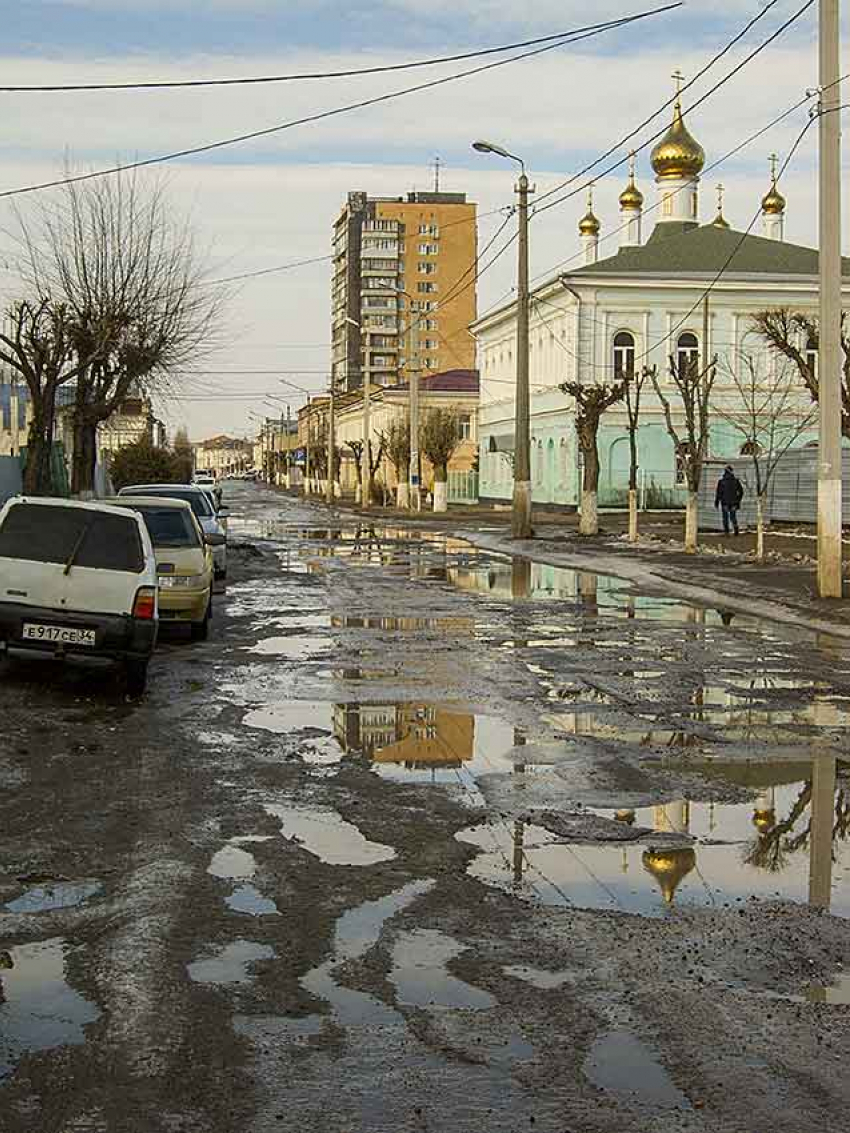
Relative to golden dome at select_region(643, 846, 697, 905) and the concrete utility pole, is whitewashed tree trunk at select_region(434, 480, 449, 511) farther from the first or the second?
golden dome at select_region(643, 846, 697, 905)

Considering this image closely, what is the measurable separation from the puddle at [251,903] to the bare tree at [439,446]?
63668 mm

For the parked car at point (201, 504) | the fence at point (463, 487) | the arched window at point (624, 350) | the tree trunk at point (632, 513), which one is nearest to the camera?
the parked car at point (201, 504)

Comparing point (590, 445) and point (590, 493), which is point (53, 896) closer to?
point (590, 445)

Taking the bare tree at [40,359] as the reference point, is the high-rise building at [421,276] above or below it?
above

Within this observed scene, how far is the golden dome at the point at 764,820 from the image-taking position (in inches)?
338

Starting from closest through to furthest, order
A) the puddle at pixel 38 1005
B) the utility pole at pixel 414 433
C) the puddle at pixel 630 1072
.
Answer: the puddle at pixel 630 1072 → the puddle at pixel 38 1005 → the utility pole at pixel 414 433

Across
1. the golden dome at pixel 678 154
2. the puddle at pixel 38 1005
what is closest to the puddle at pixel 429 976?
the puddle at pixel 38 1005

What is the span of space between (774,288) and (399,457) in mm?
22570

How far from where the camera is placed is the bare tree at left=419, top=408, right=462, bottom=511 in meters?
71.2

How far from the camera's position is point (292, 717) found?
12.3 m

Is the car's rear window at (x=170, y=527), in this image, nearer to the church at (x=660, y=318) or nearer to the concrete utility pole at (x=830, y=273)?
the concrete utility pole at (x=830, y=273)

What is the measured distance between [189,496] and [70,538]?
13580 mm

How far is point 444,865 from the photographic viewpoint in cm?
770

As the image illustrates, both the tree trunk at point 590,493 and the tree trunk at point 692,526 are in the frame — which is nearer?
the tree trunk at point 692,526
